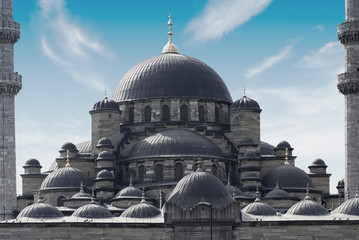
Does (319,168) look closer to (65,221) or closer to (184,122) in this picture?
(184,122)

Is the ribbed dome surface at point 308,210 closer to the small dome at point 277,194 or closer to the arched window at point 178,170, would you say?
the small dome at point 277,194

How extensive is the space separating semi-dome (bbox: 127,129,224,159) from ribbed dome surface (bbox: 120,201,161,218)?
10764 millimetres

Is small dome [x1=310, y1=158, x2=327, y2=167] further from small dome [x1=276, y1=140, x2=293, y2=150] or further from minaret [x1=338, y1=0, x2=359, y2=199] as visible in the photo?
minaret [x1=338, y1=0, x2=359, y2=199]

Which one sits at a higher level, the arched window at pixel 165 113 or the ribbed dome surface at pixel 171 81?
the ribbed dome surface at pixel 171 81

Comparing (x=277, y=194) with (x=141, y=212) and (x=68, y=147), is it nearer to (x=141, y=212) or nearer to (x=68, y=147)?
(x=141, y=212)

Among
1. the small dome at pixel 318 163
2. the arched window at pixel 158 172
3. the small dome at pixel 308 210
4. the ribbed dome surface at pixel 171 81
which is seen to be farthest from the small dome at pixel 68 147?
the small dome at pixel 308 210

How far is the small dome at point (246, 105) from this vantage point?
285 feet

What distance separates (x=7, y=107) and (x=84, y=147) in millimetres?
11922

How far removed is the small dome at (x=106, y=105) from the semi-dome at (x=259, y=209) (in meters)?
18.4

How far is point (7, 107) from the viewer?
81.1 m

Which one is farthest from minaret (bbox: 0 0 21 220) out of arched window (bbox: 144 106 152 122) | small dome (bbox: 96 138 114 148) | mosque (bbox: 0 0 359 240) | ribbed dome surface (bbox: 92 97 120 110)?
arched window (bbox: 144 106 152 122)

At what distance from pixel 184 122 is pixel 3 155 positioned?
15012 mm

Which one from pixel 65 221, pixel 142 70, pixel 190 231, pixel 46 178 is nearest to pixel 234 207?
pixel 190 231

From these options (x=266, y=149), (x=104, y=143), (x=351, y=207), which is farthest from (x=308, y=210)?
(x=104, y=143)
